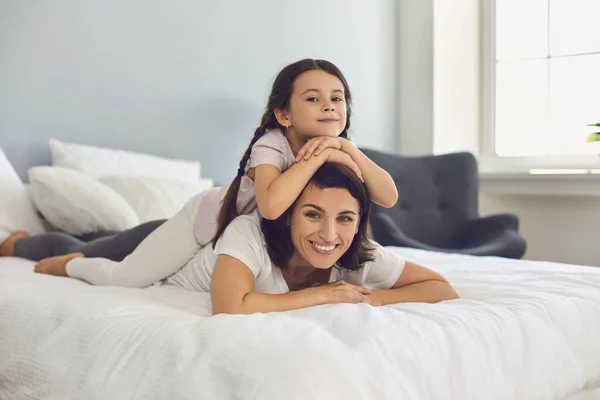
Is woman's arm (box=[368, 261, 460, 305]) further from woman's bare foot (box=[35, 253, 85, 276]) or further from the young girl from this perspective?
woman's bare foot (box=[35, 253, 85, 276])

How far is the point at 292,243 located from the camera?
162cm

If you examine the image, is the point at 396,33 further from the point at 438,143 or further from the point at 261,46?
the point at 261,46

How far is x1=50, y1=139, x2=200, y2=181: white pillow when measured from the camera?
2.76m

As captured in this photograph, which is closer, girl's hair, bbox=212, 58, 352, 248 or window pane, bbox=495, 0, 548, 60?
girl's hair, bbox=212, 58, 352, 248

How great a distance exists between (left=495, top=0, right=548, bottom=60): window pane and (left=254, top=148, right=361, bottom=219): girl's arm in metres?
3.13

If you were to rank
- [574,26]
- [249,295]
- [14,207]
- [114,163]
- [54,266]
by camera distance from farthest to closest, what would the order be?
1. [574,26]
2. [114,163]
3. [14,207]
4. [54,266]
5. [249,295]

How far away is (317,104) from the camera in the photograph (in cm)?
166

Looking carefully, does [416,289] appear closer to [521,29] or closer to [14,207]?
[14,207]

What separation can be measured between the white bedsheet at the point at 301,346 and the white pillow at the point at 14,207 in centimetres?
72

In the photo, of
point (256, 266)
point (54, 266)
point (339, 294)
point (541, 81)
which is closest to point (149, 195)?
point (54, 266)

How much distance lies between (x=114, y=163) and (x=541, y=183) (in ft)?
7.82

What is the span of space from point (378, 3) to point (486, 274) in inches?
111

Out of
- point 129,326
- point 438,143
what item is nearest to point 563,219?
point 438,143

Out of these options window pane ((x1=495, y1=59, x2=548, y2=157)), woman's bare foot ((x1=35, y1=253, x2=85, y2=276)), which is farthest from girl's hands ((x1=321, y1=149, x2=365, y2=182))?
window pane ((x1=495, y1=59, x2=548, y2=157))
